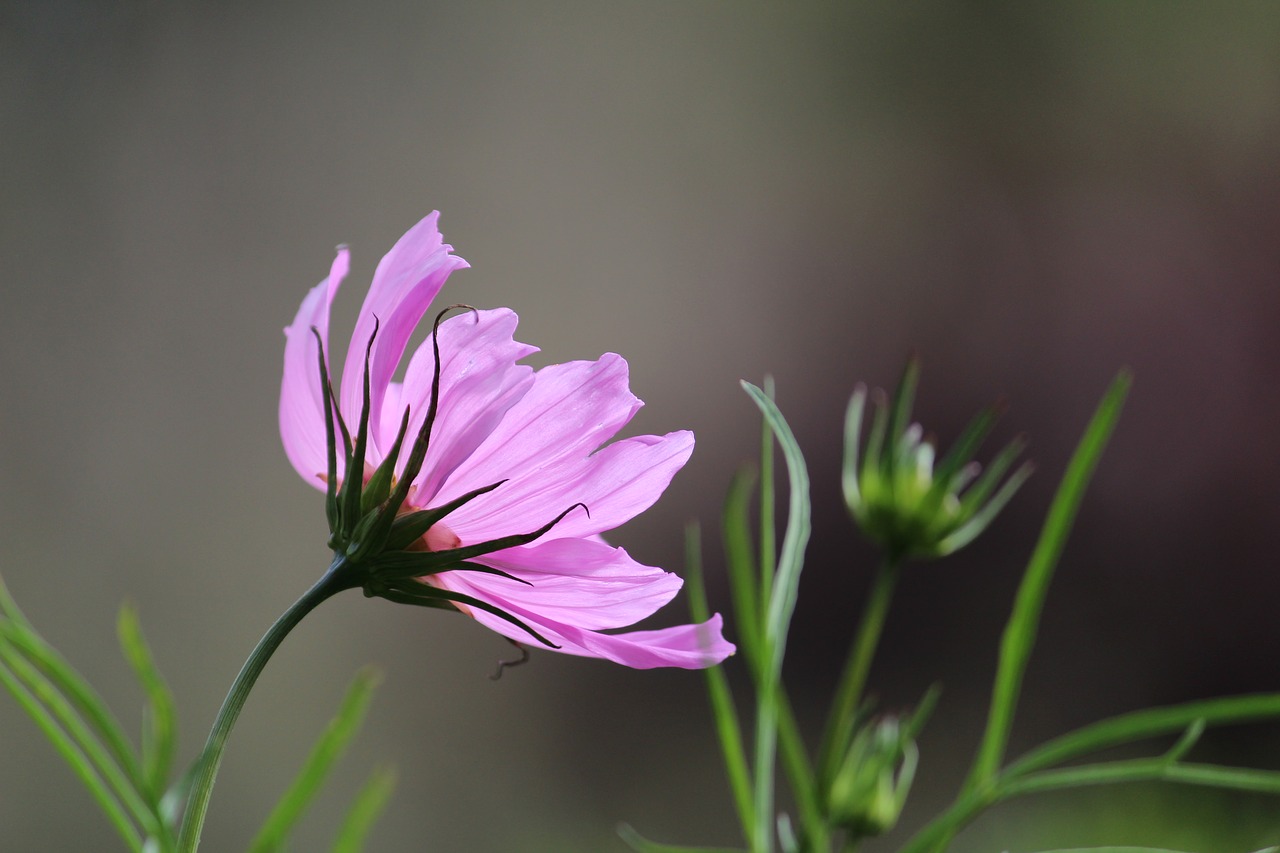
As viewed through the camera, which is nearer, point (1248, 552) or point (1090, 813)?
point (1090, 813)

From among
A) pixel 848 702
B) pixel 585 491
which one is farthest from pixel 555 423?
pixel 848 702

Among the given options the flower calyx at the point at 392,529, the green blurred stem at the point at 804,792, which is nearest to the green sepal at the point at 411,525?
the flower calyx at the point at 392,529

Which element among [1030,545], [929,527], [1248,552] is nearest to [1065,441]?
[1030,545]

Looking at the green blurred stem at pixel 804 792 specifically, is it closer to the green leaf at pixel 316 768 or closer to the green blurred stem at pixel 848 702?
the green blurred stem at pixel 848 702

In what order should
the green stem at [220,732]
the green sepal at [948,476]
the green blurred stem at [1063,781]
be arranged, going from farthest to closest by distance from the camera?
the green sepal at [948,476] → the green blurred stem at [1063,781] → the green stem at [220,732]

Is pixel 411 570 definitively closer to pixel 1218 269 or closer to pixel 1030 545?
pixel 1030 545

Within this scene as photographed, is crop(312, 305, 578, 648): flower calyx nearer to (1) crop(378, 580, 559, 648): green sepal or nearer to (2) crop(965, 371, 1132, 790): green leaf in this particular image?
(1) crop(378, 580, 559, 648): green sepal
